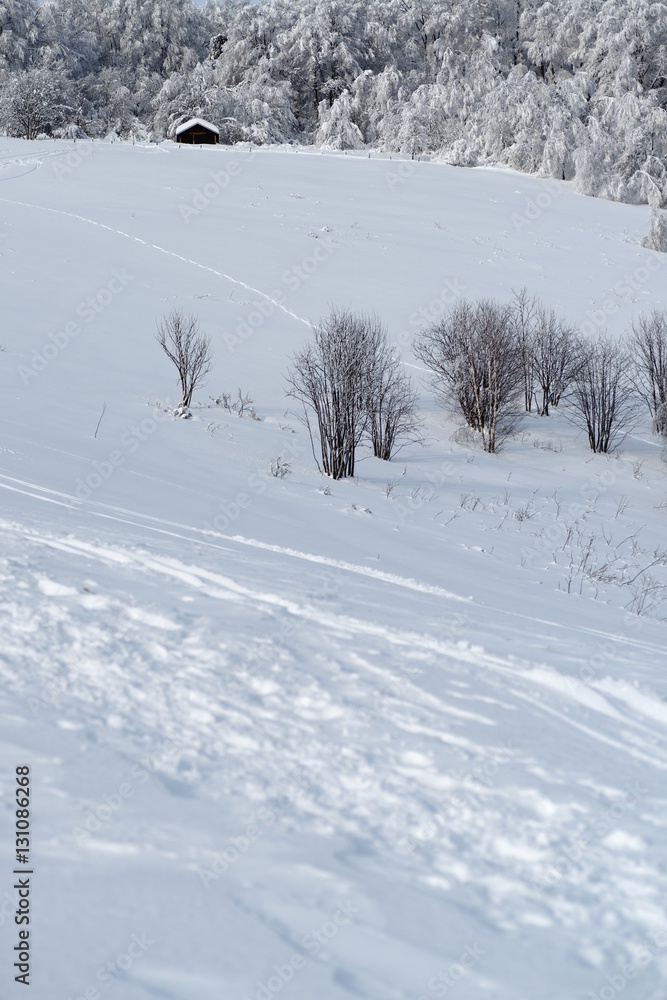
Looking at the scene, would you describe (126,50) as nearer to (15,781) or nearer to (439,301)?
(439,301)

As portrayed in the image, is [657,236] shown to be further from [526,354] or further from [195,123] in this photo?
[195,123]

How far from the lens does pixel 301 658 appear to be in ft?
11.3

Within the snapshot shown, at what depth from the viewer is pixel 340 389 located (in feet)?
38.3

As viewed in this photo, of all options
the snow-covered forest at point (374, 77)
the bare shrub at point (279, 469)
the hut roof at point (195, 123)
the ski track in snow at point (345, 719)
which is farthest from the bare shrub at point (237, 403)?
the hut roof at point (195, 123)

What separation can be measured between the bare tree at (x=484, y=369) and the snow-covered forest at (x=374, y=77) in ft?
80.7

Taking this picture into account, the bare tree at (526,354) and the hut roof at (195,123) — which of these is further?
the hut roof at (195,123)

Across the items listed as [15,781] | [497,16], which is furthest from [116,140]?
[15,781]

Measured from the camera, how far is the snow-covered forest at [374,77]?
3884cm

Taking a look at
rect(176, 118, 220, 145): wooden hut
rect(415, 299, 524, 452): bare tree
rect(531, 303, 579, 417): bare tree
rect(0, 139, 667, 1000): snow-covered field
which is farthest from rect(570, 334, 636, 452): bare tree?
rect(176, 118, 220, 145): wooden hut

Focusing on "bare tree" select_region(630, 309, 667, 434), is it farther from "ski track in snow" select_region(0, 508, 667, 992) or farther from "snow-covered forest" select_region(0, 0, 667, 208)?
"snow-covered forest" select_region(0, 0, 667, 208)

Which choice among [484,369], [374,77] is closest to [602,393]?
[484,369]

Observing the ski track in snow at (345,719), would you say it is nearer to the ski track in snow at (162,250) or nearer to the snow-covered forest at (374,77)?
the ski track in snow at (162,250)

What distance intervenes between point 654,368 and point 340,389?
882cm

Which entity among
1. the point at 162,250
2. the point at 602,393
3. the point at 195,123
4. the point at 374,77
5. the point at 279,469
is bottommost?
the point at 279,469
